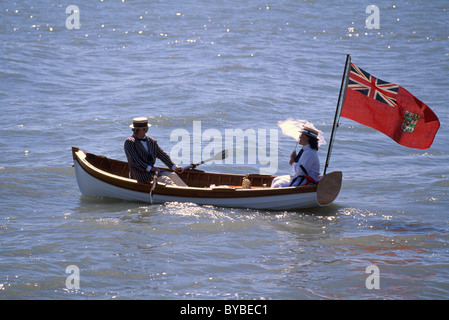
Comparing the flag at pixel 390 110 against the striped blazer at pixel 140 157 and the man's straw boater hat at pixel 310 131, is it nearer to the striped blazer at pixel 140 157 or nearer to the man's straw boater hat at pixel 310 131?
the man's straw boater hat at pixel 310 131

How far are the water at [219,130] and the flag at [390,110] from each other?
1.55m

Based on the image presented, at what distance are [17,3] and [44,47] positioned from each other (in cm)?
707

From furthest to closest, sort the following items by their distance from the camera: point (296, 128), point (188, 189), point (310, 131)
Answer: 1. point (188, 189)
2. point (296, 128)
3. point (310, 131)

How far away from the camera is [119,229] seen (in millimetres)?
10219

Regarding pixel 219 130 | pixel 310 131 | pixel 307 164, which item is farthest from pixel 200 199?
pixel 219 130

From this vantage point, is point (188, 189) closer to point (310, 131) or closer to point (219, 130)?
point (310, 131)

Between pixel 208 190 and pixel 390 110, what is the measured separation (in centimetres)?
331

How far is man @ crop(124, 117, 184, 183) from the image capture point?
36.0ft

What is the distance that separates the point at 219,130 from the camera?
17.5 metres

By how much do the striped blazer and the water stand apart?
0.70 metres

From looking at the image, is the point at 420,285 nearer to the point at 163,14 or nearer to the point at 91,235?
the point at 91,235

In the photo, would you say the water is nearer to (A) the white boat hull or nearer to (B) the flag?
(A) the white boat hull

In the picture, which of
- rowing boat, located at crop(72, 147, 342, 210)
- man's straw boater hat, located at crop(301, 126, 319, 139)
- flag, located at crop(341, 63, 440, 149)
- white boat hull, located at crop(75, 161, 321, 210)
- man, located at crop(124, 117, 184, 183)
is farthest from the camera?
man, located at crop(124, 117, 184, 183)

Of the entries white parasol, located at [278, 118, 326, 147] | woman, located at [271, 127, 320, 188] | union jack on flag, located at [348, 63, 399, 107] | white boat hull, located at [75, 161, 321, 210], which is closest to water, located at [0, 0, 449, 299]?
white boat hull, located at [75, 161, 321, 210]
